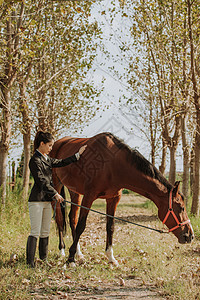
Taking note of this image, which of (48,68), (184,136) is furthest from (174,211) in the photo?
(48,68)

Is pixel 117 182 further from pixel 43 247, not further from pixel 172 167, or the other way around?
pixel 172 167

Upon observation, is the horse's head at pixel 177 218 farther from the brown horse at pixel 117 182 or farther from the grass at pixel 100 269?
the grass at pixel 100 269

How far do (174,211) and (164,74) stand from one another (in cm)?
731

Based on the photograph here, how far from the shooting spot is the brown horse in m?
4.54

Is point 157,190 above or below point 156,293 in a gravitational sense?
above

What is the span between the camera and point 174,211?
4.52 m

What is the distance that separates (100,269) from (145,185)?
4.97 ft

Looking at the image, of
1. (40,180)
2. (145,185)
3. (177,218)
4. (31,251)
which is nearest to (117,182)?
(145,185)

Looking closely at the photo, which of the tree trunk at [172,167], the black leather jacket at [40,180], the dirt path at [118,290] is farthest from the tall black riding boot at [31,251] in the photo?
the tree trunk at [172,167]

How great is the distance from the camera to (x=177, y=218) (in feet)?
14.8

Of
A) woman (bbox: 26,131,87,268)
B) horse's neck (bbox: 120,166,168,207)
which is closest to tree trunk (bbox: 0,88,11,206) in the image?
woman (bbox: 26,131,87,268)

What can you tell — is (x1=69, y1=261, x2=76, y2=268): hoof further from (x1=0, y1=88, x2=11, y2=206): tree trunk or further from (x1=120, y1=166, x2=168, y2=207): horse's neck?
(x1=0, y1=88, x2=11, y2=206): tree trunk

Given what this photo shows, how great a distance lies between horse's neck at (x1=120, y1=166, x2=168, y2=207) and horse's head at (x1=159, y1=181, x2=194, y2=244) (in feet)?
0.44

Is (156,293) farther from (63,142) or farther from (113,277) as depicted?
(63,142)
